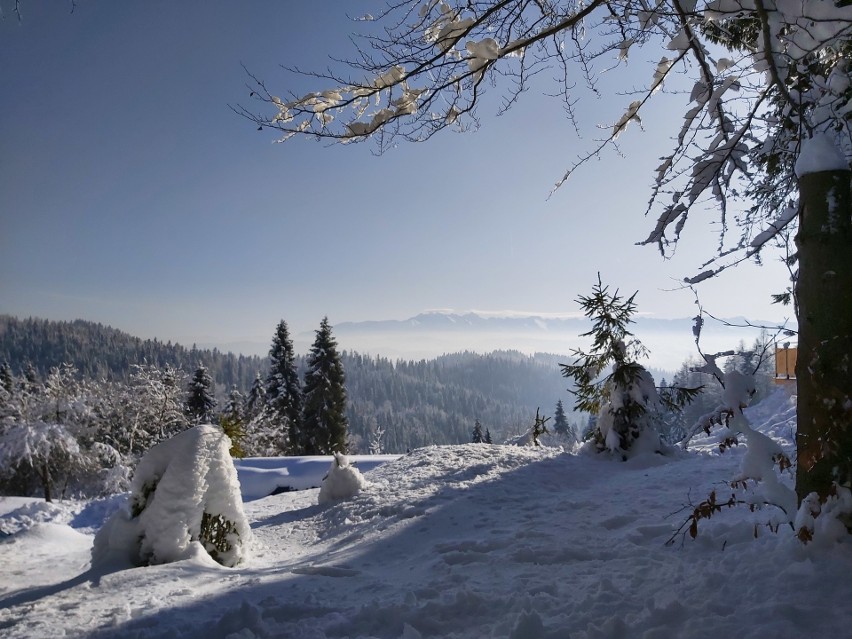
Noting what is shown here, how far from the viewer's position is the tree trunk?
100 inches

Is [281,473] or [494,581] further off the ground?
[494,581]

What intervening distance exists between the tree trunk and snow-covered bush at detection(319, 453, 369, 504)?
6.95 metres

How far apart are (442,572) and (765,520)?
259cm

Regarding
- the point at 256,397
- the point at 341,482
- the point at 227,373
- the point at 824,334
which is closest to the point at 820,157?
the point at 824,334

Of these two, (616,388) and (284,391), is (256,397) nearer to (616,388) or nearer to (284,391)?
(284,391)

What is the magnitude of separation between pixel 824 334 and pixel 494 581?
2.79 m

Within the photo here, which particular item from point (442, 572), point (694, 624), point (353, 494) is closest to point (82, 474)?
point (353, 494)

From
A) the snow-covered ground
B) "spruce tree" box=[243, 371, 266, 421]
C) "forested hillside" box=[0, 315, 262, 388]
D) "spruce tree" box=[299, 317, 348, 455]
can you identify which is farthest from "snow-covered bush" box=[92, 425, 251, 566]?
"forested hillside" box=[0, 315, 262, 388]

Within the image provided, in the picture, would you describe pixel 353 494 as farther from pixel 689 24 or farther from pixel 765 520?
pixel 689 24

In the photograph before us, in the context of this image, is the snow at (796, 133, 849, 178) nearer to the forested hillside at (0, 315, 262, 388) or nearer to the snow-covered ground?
the snow-covered ground

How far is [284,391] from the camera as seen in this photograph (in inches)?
1291

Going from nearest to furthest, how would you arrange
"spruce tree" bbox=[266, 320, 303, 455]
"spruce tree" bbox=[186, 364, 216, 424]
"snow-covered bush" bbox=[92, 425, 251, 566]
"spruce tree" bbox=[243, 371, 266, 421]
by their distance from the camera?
"snow-covered bush" bbox=[92, 425, 251, 566] < "spruce tree" bbox=[186, 364, 216, 424] < "spruce tree" bbox=[266, 320, 303, 455] < "spruce tree" bbox=[243, 371, 266, 421]

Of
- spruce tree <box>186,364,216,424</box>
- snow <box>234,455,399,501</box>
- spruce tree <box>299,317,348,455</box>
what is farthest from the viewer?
spruce tree <box>186,364,216,424</box>

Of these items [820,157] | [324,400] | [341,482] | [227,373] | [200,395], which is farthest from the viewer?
[227,373]
